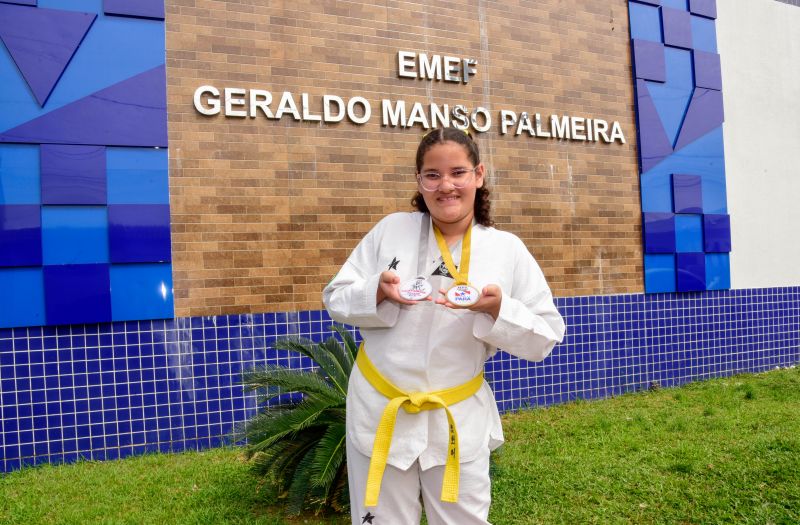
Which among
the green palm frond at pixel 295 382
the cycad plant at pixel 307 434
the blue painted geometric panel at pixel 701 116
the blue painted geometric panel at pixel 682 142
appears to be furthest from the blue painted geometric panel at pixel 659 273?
the green palm frond at pixel 295 382

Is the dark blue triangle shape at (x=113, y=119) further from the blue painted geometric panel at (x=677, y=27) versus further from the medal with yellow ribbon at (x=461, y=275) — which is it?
the blue painted geometric panel at (x=677, y=27)

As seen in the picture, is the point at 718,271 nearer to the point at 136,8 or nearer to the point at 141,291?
the point at 141,291

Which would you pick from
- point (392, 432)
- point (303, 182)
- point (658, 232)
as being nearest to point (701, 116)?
point (658, 232)

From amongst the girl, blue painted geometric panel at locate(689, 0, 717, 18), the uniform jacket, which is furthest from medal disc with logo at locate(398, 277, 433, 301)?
blue painted geometric panel at locate(689, 0, 717, 18)

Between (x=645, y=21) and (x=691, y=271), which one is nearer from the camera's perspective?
(x=645, y=21)

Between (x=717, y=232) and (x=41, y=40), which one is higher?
(x=41, y=40)

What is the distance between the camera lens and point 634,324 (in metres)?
8.28

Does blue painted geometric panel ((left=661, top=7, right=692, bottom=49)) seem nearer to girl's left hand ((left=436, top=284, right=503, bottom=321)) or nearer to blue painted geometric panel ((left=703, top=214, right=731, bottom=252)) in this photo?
blue painted geometric panel ((left=703, top=214, right=731, bottom=252))

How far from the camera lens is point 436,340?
236 centimetres

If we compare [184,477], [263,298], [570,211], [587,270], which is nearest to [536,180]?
[570,211]

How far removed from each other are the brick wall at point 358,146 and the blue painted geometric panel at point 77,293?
643 mm

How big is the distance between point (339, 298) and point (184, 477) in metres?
3.52

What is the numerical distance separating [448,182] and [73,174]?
435 centimetres

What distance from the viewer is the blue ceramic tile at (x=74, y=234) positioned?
5.54m
